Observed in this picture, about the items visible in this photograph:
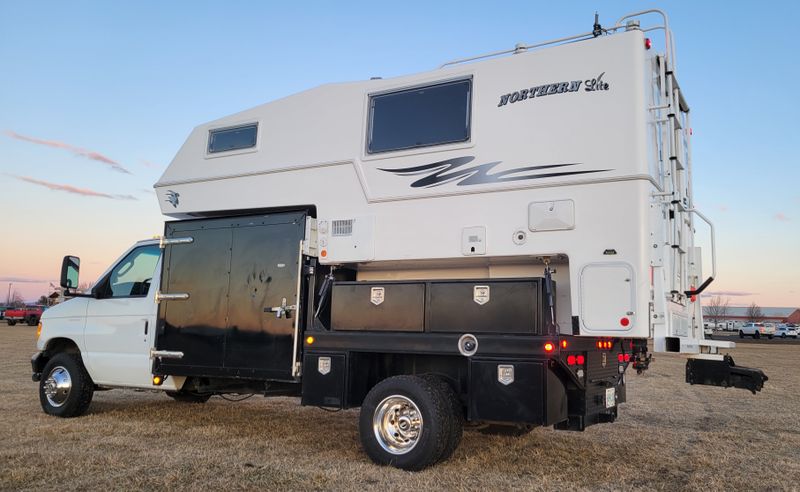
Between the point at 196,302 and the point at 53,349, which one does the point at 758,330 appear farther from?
the point at 53,349

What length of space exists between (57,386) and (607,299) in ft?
23.0

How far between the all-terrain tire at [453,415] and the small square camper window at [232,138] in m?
3.54

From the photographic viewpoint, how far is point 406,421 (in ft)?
19.5

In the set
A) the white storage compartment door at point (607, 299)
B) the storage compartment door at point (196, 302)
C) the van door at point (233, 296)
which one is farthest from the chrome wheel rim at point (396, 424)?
the storage compartment door at point (196, 302)

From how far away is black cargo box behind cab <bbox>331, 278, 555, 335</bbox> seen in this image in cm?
568

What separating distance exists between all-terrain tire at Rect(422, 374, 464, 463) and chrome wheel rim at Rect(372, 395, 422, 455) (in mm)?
291

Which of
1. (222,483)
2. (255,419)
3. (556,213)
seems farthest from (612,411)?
(255,419)

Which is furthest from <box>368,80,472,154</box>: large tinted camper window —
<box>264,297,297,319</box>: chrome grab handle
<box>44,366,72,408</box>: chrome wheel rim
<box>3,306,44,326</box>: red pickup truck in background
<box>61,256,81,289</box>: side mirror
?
<box>3,306,44,326</box>: red pickup truck in background

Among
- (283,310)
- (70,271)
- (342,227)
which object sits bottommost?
(283,310)

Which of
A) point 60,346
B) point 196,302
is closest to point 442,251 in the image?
point 196,302

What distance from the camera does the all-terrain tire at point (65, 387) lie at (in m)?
8.36

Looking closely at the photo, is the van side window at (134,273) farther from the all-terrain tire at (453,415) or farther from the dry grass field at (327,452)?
the all-terrain tire at (453,415)

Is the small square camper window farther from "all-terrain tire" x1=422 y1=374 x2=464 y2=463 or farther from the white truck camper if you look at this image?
"all-terrain tire" x1=422 y1=374 x2=464 y2=463

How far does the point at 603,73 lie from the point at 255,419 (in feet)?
19.5
